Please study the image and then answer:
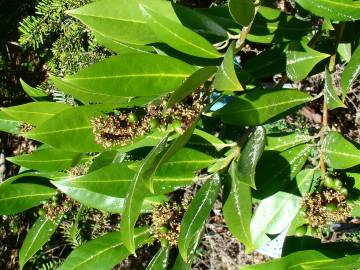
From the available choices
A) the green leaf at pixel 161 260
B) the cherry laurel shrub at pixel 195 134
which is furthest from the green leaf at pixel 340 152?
the green leaf at pixel 161 260

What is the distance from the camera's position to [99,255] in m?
1.59

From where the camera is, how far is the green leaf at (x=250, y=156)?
3.87ft

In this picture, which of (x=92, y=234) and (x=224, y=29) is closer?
(x=224, y=29)

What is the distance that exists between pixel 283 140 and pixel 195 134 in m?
0.26

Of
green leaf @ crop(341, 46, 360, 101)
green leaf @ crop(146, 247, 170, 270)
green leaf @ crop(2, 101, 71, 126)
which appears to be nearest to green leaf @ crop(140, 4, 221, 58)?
green leaf @ crop(341, 46, 360, 101)

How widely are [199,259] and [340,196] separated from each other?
1989mm

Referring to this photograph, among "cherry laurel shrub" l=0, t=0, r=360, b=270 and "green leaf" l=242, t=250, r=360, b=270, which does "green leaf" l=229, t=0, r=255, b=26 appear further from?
"green leaf" l=242, t=250, r=360, b=270

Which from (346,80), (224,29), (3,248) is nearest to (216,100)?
(224,29)

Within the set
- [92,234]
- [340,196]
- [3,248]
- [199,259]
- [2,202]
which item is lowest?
[199,259]

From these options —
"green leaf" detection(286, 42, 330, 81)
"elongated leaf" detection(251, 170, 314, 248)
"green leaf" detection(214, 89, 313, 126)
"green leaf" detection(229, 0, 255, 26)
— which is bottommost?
"elongated leaf" detection(251, 170, 314, 248)

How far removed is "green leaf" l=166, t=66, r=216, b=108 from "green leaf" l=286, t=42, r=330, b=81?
1.18ft

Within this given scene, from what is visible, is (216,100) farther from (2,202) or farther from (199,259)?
(199,259)

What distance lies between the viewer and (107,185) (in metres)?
1.44

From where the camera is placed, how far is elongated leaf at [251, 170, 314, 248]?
5.09 feet
